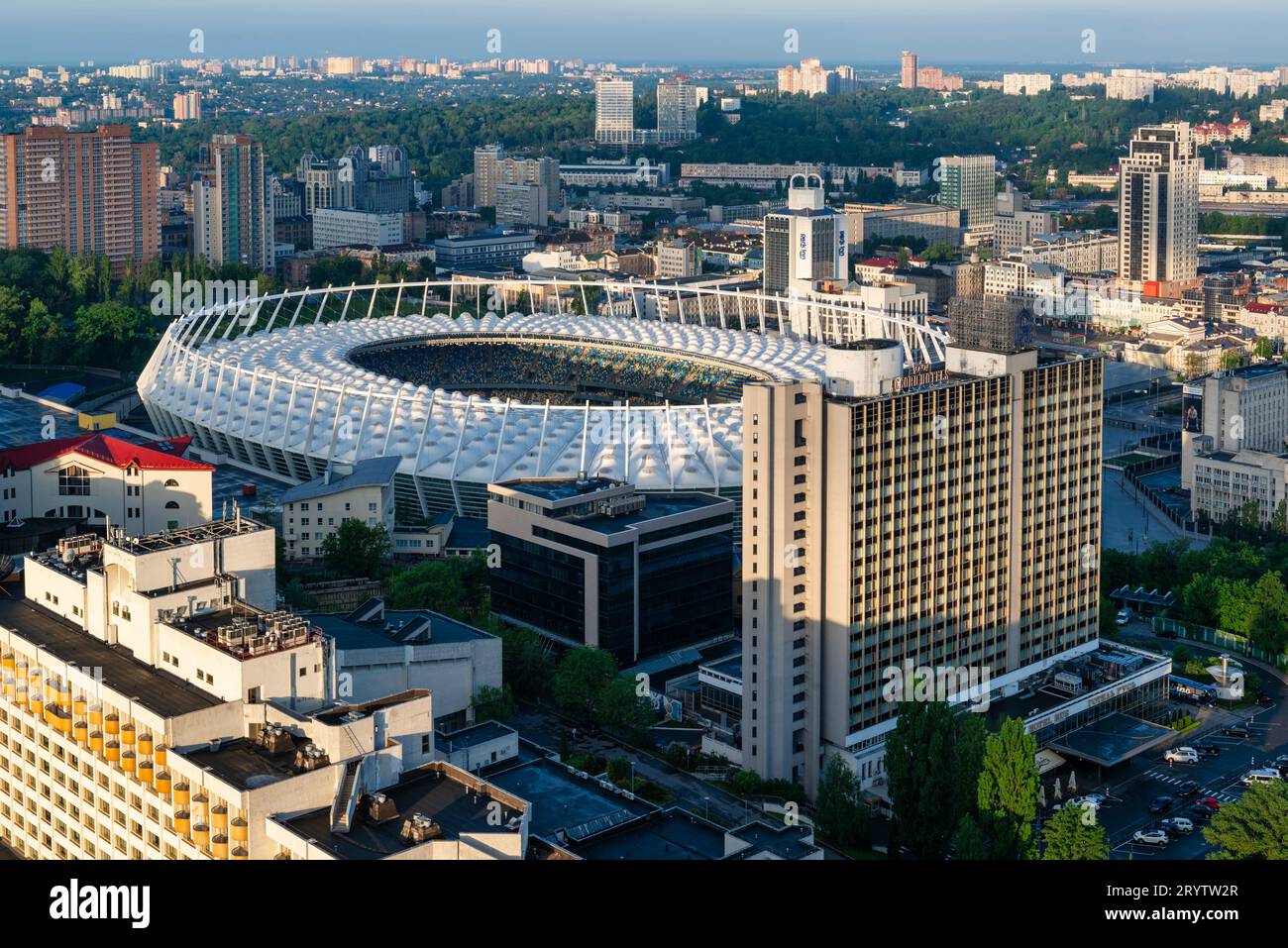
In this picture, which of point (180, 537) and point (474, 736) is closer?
point (180, 537)

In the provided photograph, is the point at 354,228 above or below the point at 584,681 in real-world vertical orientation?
above

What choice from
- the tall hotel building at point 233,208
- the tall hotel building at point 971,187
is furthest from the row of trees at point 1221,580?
the tall hotel building at point 971,187

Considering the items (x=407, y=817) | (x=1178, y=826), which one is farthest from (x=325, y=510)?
(x=407, y=817)

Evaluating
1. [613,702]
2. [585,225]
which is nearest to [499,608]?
[613,702]

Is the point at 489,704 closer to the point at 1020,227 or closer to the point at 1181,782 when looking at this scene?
the point at 1181,782

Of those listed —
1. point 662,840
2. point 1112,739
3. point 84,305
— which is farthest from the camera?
point 84,305

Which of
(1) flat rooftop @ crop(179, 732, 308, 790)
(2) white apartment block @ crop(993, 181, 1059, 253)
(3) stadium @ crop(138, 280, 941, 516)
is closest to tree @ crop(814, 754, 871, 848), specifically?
(1) flat rooftop @ crop(179, 732, 308, 790)

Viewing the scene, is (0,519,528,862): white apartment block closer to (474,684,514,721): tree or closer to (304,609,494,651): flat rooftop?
(304,609,494,651): flat rooftop
